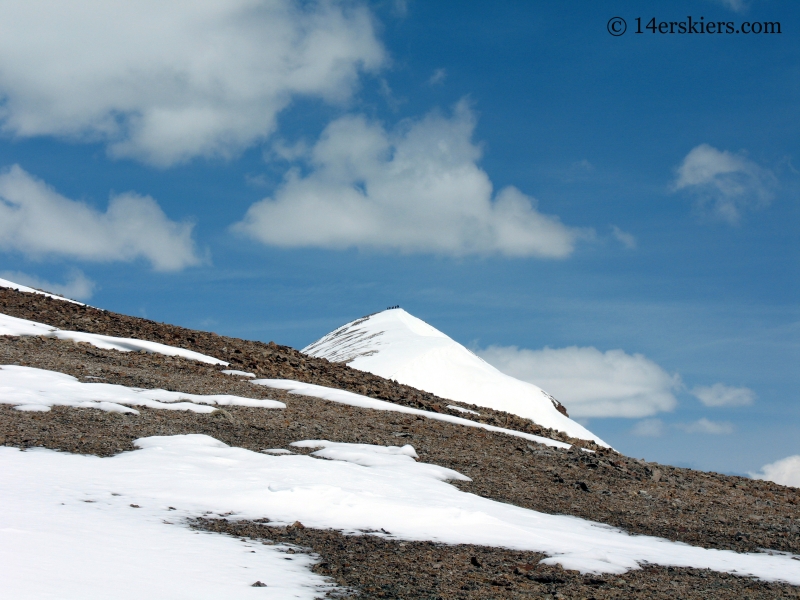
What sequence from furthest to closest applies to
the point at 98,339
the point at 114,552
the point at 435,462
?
1. the point at 98,339
2. the point at 435,462
3. the point at 114,552

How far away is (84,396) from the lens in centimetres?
1431

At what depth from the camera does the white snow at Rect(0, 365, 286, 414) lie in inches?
540

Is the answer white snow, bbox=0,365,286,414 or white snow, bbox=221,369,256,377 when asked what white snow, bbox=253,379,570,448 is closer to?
white snow, bbox=221,369,256,377

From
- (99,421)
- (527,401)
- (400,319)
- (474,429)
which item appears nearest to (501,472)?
(474,429)

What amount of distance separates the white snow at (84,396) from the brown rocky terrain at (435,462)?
45 centimetres

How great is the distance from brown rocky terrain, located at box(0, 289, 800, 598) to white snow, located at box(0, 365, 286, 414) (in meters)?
0.45

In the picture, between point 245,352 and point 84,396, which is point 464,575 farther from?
point 245,352

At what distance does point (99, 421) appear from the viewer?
42.6 ft

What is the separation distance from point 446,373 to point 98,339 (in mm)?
25511

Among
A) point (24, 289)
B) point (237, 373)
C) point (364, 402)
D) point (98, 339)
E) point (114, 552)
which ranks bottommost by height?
point (114, 552)

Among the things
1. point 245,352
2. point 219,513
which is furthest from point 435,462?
point 245,352

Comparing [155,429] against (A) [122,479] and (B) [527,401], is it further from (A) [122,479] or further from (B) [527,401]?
(B) [527,401]

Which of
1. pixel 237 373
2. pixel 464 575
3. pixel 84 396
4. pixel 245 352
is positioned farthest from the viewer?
pixel 245 352

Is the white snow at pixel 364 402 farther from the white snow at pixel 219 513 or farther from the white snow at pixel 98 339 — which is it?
the white snow at pixel 219 513
